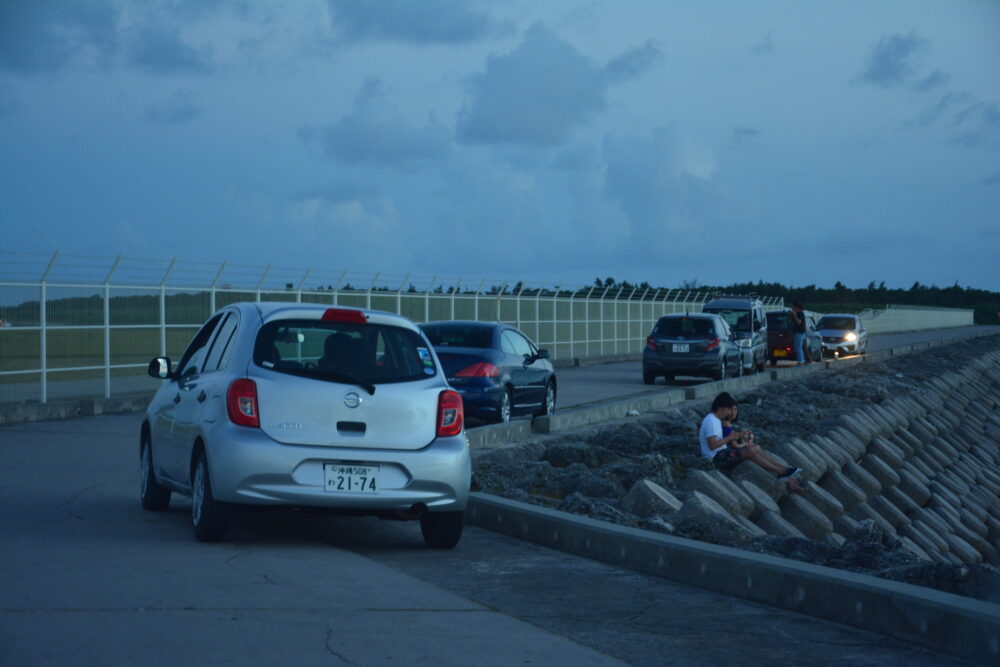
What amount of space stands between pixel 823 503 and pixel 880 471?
6284 mm

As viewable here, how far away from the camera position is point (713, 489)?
12.3 metres

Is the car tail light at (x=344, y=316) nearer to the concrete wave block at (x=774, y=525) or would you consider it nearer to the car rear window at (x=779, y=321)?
the concrete wave block at (x=774, y=525)

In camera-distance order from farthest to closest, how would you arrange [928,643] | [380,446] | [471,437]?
[471,437]
[380,446]
[928,643]

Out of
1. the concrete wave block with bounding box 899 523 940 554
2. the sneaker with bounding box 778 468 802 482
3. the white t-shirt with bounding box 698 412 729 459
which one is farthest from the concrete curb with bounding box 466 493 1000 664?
the concrete wave block with bounding box 899 523 940 554

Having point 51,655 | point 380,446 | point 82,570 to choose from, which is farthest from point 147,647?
point 380,446

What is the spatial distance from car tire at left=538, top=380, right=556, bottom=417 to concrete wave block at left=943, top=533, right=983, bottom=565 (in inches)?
244

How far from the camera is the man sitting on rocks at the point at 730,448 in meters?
14.1

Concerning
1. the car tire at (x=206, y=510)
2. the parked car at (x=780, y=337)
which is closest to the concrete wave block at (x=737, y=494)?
the car tire at (x=206, y=510)

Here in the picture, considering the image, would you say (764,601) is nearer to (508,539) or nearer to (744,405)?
(508,539)

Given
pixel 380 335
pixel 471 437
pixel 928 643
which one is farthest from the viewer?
pixel 471 437

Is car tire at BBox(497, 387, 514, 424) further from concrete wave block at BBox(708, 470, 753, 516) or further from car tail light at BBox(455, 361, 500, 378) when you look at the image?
concrete wave block at BBox(708, 470, 753, 516)

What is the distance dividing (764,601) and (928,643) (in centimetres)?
125

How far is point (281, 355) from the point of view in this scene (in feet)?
28.5

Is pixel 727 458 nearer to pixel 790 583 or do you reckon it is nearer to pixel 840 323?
pixel 790 583
